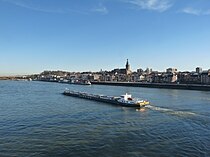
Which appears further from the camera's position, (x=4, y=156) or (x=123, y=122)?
(x=123, y=122)

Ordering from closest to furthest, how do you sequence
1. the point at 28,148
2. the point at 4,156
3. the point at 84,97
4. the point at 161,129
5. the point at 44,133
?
the point at 4,156
the point at 28,148
the point at 44,133
the point at 161,129
the point at 84,97

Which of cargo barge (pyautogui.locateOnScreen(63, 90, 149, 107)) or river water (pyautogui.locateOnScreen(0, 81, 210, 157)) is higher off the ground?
cargo barge (pyautogui.locateOnScreen(63, 90, 149, 107))

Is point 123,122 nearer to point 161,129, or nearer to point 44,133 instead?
point 161,129

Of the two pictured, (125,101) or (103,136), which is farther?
(125,101)

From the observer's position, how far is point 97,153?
2069cm

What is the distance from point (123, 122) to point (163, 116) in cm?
712

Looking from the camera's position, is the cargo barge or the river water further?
the cargo barge

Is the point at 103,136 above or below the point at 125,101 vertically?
below

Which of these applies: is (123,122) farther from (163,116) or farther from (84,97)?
(84,97)

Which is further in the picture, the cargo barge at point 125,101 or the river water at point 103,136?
the cargo barge at point 125,101

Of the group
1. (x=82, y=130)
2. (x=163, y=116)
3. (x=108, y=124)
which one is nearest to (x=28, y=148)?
(x=82, y=130)

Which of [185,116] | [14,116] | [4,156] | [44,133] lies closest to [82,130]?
[44,133]

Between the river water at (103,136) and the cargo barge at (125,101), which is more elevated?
the cargo barge at (125,101)

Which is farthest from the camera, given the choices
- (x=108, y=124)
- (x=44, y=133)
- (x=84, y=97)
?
(x=84, y=97)
